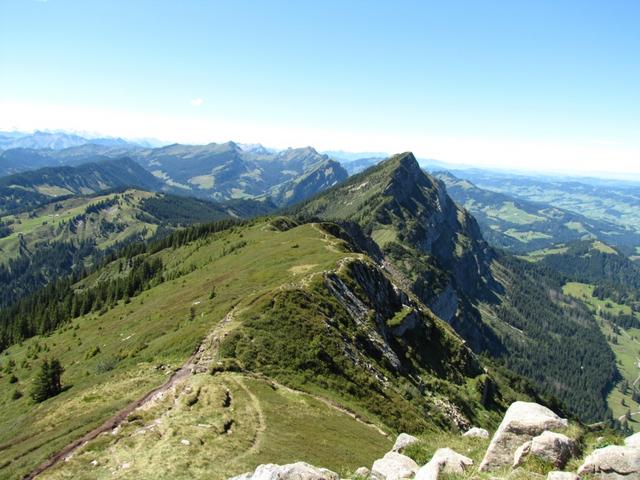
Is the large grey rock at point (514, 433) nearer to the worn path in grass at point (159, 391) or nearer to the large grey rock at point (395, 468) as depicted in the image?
the large grey rock at point (395, 468)

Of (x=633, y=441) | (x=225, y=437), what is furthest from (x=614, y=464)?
(x=225, y=437)

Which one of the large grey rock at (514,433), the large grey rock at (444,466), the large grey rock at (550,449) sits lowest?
the large grey rock at (444,466)

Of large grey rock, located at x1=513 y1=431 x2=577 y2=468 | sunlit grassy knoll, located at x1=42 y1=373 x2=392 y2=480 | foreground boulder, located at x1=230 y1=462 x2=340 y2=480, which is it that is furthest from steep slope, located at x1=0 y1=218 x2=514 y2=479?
large grey rock, located at x1=513 y1=431 x2=577 y2=468

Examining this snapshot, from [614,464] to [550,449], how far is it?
8.76 ft

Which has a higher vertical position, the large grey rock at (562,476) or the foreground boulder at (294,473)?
the large grey rock at (562,476)

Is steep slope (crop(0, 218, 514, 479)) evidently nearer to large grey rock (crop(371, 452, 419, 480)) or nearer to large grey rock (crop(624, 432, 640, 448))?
large grey rock (crop(371, 452, 419, 480))

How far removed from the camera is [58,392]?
200ft

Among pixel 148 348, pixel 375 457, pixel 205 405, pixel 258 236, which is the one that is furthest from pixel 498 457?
pixel 258 236

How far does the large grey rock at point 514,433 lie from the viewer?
19219mm

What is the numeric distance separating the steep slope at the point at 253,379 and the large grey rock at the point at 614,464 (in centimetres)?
2332

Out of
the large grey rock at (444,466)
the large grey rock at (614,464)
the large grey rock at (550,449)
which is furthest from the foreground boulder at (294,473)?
the large grey rock at (614,464)

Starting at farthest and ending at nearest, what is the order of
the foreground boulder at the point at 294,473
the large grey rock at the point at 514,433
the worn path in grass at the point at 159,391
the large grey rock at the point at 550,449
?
the worn path in grass at the point at 159,391 < the foreground boulder at the point at 294,473 < the large grey rock at the point at 514,433 < the large grey rock at the point at 550,449

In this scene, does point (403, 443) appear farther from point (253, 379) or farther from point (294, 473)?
point (253, 379)

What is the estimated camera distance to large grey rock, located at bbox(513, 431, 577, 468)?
17.3 meters
